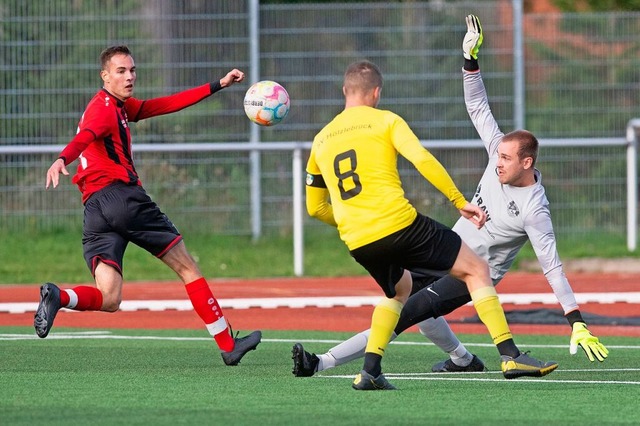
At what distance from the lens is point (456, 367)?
9.20m

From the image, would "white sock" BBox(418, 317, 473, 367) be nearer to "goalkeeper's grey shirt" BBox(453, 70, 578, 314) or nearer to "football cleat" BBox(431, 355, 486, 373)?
"football cleat" BBox(431, 355, 486, 373)

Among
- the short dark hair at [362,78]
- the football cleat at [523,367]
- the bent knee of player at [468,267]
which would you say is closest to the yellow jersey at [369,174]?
the short dark hair at [362,78]

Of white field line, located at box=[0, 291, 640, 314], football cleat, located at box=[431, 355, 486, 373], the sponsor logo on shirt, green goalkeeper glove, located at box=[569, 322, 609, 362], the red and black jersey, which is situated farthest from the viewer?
white field line, located at box=[0, 291, 640, 314]

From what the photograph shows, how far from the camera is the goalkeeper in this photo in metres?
8.54

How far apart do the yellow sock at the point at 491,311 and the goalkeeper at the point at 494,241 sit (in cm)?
46

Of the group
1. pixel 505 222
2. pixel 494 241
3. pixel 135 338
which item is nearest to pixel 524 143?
pixel 505 222

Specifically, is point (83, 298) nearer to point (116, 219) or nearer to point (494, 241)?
point (116, 219)

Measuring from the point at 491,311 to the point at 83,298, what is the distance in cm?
288

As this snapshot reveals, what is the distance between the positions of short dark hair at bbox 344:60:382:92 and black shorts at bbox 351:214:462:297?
2.62ft

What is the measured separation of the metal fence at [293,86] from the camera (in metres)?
19.1

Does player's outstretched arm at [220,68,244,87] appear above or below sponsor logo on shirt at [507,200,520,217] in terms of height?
above

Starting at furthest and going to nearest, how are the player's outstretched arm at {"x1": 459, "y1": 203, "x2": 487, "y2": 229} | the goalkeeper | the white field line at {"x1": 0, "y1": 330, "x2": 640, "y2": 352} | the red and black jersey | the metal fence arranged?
the metal fence < the white field line at {"x1": 0, "y1": 330, "x2": 640, "y2": 352} < the red and black jersey < the goalkeeper < the player's outstretched arm at {"x1": 459, "y1": 203, "x2": 487, "y2": 229}

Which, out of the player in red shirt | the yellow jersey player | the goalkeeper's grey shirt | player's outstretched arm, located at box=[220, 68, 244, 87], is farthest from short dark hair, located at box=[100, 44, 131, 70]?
the goalkeeper's grey shirt

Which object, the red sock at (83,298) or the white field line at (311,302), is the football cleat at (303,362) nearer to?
the red sock at (83,298)
